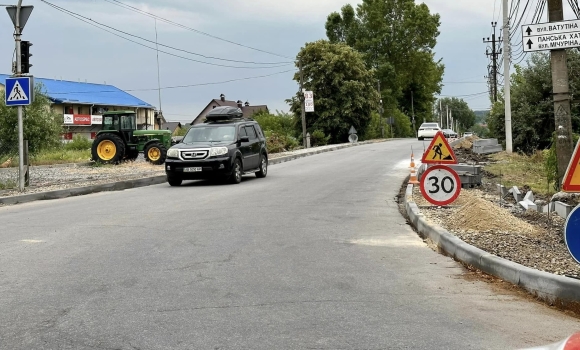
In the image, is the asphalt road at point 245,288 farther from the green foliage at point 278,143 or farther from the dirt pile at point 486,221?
the green foliage at point 278,143

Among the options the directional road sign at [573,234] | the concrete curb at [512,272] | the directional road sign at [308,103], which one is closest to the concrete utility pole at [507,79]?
the concrete curb at [512,272]

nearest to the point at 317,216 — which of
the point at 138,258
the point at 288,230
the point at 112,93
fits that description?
the point at 288,230

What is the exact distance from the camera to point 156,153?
91.8 ft

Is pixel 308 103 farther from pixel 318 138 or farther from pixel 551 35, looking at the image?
pixel 551 35

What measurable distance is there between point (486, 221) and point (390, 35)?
72.4 meters

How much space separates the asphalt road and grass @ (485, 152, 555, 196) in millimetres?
4863

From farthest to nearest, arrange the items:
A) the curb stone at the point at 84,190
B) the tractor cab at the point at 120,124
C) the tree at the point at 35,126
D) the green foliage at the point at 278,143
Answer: the tree at the point at 35,126
the green foliage at the point at 278,143
the tractor cab at the point at 120,124
the curb stone at the point at 84,190

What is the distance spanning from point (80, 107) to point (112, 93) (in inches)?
356

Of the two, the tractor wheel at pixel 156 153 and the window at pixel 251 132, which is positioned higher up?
the window at pixel 251 132

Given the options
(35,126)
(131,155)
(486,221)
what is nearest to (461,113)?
(35,126)

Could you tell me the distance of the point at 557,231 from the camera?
8711 mm

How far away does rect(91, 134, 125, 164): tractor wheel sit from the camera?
93.4 ft

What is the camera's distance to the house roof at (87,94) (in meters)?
66.9

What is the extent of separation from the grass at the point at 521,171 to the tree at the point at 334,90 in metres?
34.6
